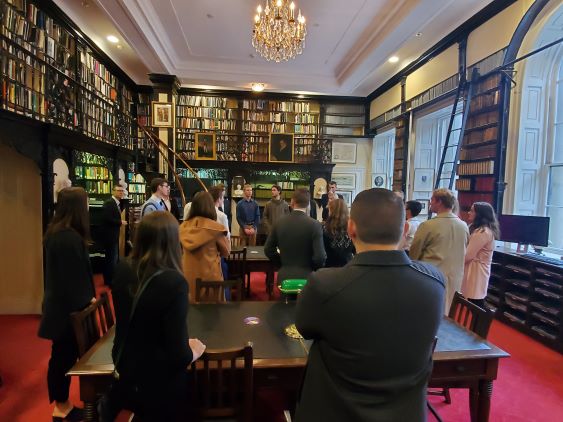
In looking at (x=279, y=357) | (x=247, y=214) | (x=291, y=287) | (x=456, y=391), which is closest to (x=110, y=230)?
(x=247, y=214)

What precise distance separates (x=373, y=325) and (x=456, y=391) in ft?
7.79

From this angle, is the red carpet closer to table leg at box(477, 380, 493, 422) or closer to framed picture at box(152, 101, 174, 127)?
table leg at box(477, 380, 493, 422)

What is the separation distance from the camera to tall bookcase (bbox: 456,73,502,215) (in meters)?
4.68

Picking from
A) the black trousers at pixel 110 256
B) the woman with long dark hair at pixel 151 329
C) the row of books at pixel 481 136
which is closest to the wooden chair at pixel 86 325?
the woman with long dark hair at pixel 151 329

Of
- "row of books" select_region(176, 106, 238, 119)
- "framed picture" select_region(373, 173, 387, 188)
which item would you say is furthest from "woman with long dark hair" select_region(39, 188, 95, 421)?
"framed picture" select_region(373, 173, 387, 188)

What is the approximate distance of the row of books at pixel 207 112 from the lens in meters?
8.89

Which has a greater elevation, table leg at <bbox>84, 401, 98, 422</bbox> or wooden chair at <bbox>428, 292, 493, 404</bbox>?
wooden chair at <bbox>428, 292, 493, 404</bbox>

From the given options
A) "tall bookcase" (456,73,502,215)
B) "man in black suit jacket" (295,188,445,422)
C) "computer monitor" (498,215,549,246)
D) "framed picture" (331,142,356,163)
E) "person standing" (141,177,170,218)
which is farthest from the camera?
"framed picture" (331,142,356,163)

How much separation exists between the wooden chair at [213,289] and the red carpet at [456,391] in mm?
762

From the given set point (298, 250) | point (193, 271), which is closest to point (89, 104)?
point (193, 271)

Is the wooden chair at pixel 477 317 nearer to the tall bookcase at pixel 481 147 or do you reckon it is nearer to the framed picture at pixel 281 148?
the tall bookcase at pixel 481 147

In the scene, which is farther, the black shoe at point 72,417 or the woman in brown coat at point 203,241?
the woman in brown coat at point 203,241

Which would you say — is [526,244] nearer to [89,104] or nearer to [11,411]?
[11,411]

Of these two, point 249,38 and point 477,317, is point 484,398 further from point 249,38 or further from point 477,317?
point 249,38
